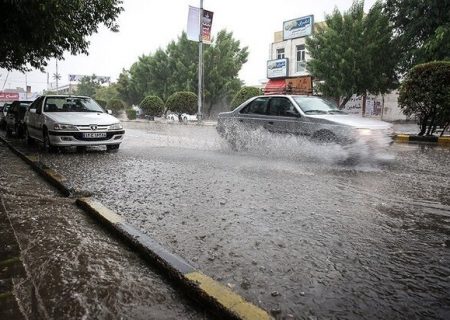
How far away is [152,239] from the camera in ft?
10.8

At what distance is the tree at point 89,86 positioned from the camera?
8125 cm

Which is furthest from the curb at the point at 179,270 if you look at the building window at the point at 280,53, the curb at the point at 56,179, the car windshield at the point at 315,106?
the building window at the point at 280,53

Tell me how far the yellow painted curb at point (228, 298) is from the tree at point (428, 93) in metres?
13.0

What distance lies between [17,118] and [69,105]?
17.9 ft

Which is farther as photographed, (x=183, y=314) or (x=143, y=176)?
(x=143, y=176)

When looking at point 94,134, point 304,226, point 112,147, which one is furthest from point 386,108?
point 304,226

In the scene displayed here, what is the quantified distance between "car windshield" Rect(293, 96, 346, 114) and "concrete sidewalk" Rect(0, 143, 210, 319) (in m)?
6.07

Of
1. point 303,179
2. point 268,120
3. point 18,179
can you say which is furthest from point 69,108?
point 303,179

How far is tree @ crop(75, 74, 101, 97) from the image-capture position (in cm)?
8125

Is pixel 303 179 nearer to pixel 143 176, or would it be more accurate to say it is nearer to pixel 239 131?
pixel 143 176

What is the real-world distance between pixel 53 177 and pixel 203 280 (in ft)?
14.0

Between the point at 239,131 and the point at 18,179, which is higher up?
the point at 239,131

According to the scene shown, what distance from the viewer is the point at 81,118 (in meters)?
9.65

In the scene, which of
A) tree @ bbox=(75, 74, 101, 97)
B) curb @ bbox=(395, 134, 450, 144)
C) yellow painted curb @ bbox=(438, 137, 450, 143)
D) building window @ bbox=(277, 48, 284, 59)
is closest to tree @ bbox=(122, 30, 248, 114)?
building window @ bbox=(277, 48, 284, 59)
